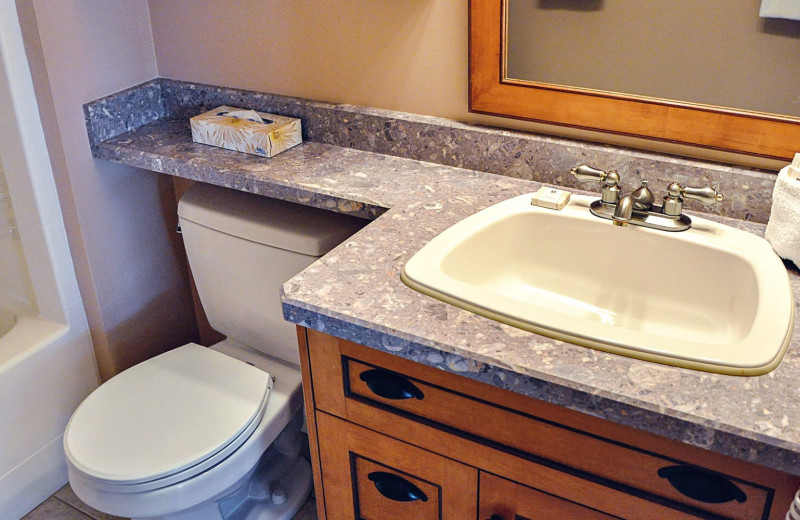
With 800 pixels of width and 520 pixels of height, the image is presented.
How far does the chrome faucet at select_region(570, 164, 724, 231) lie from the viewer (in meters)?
1.24

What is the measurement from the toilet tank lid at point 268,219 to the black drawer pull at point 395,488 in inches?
18.3

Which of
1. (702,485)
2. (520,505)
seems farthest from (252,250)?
(702,485)

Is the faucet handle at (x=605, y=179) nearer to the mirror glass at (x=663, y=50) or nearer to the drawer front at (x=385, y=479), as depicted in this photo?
the mirror glass at (x=663, y=50)

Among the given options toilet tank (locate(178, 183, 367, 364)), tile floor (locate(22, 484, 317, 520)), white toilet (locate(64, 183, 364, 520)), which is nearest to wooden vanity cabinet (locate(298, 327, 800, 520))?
white toilet (locate(64, 183, 364, 520))

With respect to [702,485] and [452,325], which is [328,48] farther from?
[702,485]

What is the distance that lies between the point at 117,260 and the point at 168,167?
0.37 meters

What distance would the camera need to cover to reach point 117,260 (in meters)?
1.85

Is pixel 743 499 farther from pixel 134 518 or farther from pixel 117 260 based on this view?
pixel 117 260

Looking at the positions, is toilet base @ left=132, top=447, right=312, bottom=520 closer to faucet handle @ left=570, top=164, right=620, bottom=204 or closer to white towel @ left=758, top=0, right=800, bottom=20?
faucet handle @ left=570, top=164, right=620, bottom=204

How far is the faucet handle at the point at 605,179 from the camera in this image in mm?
1283

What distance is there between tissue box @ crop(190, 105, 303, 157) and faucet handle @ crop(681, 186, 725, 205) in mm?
816

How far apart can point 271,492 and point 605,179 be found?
42.6 inches

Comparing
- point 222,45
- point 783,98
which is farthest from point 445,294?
point 222,45

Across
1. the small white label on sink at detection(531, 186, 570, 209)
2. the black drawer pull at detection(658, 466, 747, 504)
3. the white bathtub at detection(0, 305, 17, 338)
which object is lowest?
the white bathtub at detection(0, 305, 17, 338)
